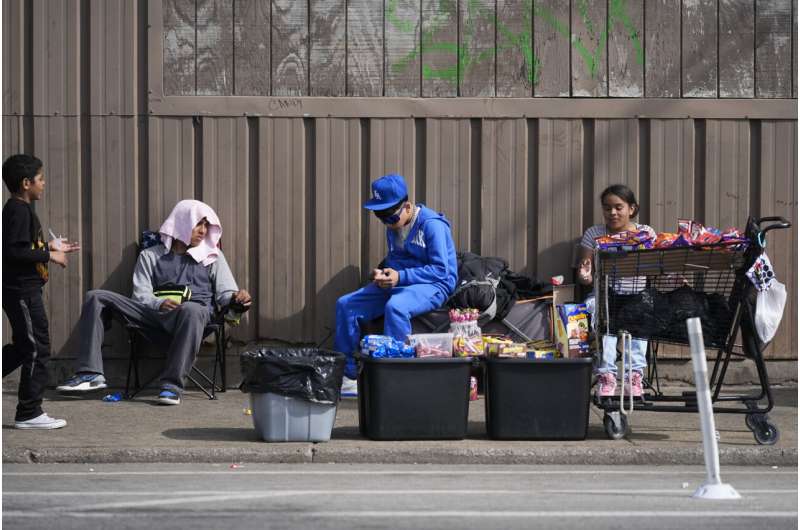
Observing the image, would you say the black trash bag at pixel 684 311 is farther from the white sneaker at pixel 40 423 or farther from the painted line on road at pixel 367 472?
the white sneaker at pixel 40 423

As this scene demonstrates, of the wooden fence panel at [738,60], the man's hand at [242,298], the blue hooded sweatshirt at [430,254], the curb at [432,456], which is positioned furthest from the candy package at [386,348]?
the wooden fence panel at [738,60]

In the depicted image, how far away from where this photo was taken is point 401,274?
401 inches

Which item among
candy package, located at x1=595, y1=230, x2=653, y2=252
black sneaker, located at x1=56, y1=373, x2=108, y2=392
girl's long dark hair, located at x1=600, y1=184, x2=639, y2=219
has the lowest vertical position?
black sneaker, located at x1=56, y1=373, x2=108, y2=392

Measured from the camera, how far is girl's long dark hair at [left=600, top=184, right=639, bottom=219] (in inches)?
406

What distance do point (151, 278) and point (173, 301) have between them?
0.41 metres

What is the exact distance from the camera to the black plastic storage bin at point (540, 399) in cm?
838

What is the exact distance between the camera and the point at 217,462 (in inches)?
313

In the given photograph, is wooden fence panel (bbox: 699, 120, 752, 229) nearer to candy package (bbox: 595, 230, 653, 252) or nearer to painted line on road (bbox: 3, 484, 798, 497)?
candy package (bbox: 595, 230, 653, 252)

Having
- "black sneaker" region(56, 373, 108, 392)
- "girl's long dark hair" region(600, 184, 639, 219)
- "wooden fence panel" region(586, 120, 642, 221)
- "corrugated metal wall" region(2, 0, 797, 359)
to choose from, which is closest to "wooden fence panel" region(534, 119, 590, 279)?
"corrugated metal wall" region(2, 0, 797, 359)

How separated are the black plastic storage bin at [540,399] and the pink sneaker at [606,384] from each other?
233 millimetres

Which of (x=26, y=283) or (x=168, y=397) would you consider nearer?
(x=26, y=283)

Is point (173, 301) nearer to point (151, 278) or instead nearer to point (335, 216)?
point (151, 278)

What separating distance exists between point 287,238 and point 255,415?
2.85 m

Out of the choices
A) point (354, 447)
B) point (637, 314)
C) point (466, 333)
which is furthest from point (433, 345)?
point (637, 314)
